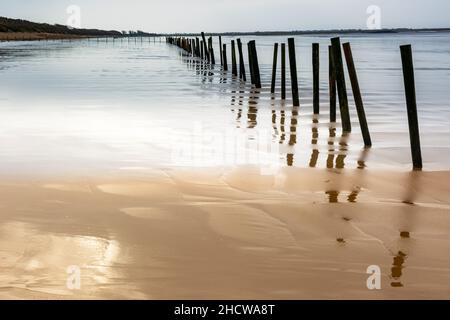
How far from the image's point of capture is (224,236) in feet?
14.5

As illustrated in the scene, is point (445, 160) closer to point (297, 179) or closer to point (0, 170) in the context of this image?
point (297, 179)

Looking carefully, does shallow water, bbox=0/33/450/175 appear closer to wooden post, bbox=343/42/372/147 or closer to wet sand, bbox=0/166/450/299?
wooden post, bbox=343/42/372/147

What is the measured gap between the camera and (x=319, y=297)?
3.41 metres

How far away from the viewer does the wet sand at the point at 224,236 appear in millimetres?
3527

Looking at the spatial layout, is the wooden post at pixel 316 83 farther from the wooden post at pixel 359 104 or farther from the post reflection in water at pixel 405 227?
the post reflection in water at pixel 405 227

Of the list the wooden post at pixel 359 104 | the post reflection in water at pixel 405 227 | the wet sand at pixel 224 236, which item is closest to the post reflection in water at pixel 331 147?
the wooden post at pixel 359 104

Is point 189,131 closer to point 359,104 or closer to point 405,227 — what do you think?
point 359,104

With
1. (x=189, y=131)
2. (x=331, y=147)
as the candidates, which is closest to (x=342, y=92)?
(x=331, y=147)

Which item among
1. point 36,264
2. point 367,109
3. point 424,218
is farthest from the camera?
point 367,109

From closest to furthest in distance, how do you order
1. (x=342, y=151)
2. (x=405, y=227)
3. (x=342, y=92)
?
(x=405, y=227) → (x=342, y=151) → (x=342, y=92)

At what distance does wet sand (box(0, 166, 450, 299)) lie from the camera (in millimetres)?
3527

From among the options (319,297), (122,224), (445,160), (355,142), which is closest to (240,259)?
(319,297)

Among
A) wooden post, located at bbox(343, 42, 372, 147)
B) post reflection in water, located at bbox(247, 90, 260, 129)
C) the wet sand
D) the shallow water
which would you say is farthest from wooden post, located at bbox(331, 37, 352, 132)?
the wet sand

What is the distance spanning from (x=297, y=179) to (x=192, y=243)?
2.37 metres
